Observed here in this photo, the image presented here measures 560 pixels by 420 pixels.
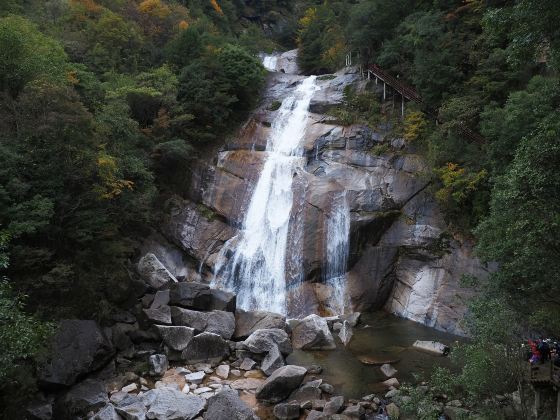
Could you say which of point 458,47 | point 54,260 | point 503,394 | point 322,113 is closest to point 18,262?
point 54,260

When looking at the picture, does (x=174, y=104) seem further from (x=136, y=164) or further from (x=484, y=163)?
(x=484, y=163)

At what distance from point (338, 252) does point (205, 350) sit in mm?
8880

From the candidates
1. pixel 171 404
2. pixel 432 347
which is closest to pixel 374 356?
pixel 432 347

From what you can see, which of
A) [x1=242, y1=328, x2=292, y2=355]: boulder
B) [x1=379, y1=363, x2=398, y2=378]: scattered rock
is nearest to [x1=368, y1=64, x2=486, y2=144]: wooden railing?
[x1=379, y1=363, x2=398, y2=378]: scattered rock

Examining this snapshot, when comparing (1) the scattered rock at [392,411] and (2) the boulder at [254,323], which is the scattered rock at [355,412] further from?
(2) the boulder at [254,323]

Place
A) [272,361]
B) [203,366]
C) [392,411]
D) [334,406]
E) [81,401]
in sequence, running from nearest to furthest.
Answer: [392,411] < [334,406] < [81,401] < [272,361] < [203,366]

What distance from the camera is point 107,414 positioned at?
11352 mm

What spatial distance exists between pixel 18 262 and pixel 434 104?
2154 cm

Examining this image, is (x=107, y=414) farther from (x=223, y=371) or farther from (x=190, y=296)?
(x=190, y=296)

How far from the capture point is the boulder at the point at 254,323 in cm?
1698

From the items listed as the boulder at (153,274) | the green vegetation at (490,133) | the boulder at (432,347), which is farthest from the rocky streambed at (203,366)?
the green vegetation at (490,133)

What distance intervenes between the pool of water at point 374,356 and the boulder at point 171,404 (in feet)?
14.2

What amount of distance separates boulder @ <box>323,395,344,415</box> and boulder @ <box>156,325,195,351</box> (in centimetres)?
596

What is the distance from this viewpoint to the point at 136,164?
2088cm
